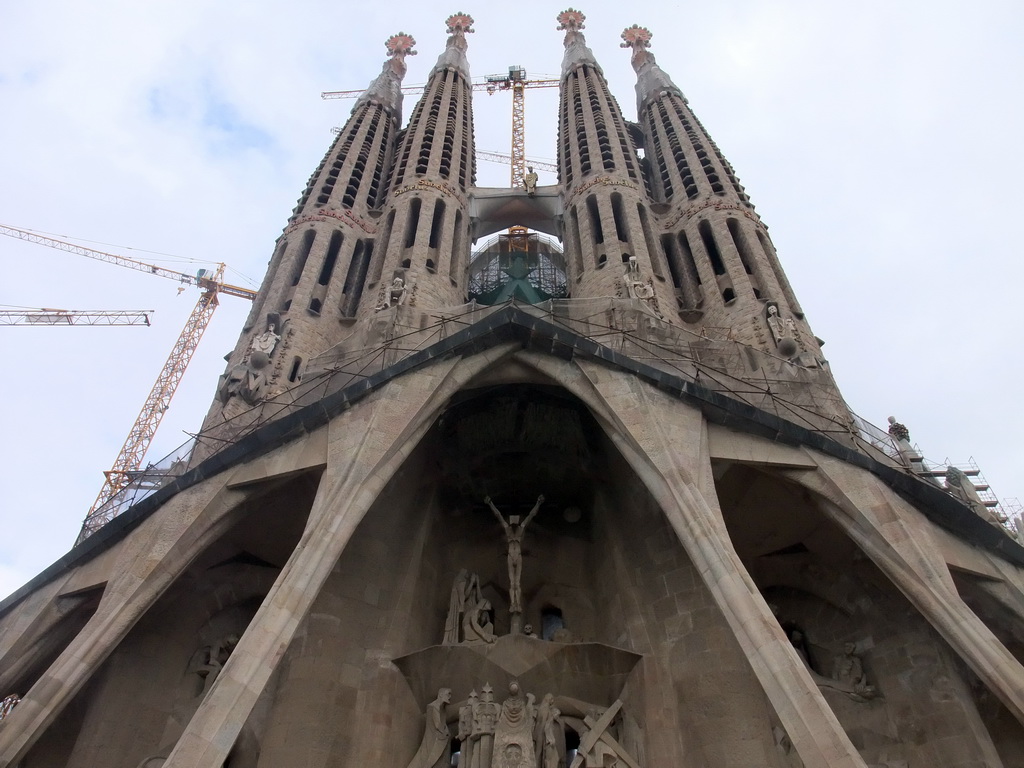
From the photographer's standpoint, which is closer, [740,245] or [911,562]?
[911,562]

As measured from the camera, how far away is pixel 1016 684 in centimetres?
833

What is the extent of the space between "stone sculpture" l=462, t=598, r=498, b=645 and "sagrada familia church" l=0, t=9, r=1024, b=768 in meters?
0.05

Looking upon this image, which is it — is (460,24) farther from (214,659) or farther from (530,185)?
(214,659)

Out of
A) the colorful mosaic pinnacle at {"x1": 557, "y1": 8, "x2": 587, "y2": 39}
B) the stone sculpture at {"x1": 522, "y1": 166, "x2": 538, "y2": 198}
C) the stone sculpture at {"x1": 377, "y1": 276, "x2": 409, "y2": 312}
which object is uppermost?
the colorful mosaic pinnacle at {"x1": 557, "y1": 8, "x2": 587, "y2": 39}

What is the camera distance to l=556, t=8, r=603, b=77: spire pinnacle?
32531mm

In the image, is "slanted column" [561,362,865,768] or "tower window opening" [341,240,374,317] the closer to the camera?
"slanted column" [561,362,865,768]

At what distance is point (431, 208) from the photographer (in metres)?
22.2

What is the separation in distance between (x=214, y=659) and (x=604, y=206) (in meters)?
15.6

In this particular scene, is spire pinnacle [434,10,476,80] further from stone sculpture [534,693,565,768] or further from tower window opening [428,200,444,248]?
stone sculpture [534,693,565,768]

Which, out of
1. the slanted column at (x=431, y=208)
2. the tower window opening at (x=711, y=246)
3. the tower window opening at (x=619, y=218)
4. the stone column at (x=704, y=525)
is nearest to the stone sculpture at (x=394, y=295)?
the slanted column at (x=431, y=208)

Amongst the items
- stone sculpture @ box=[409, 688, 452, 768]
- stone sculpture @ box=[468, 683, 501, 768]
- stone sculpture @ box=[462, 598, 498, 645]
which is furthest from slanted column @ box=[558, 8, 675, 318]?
stone sculpture @ box=[409, 688, 452, 768]

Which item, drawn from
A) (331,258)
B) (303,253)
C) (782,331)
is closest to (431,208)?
(331,258)

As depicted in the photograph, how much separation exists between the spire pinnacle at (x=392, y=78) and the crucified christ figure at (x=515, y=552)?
2042 cm

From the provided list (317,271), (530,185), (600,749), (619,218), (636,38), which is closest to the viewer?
(600,749)
